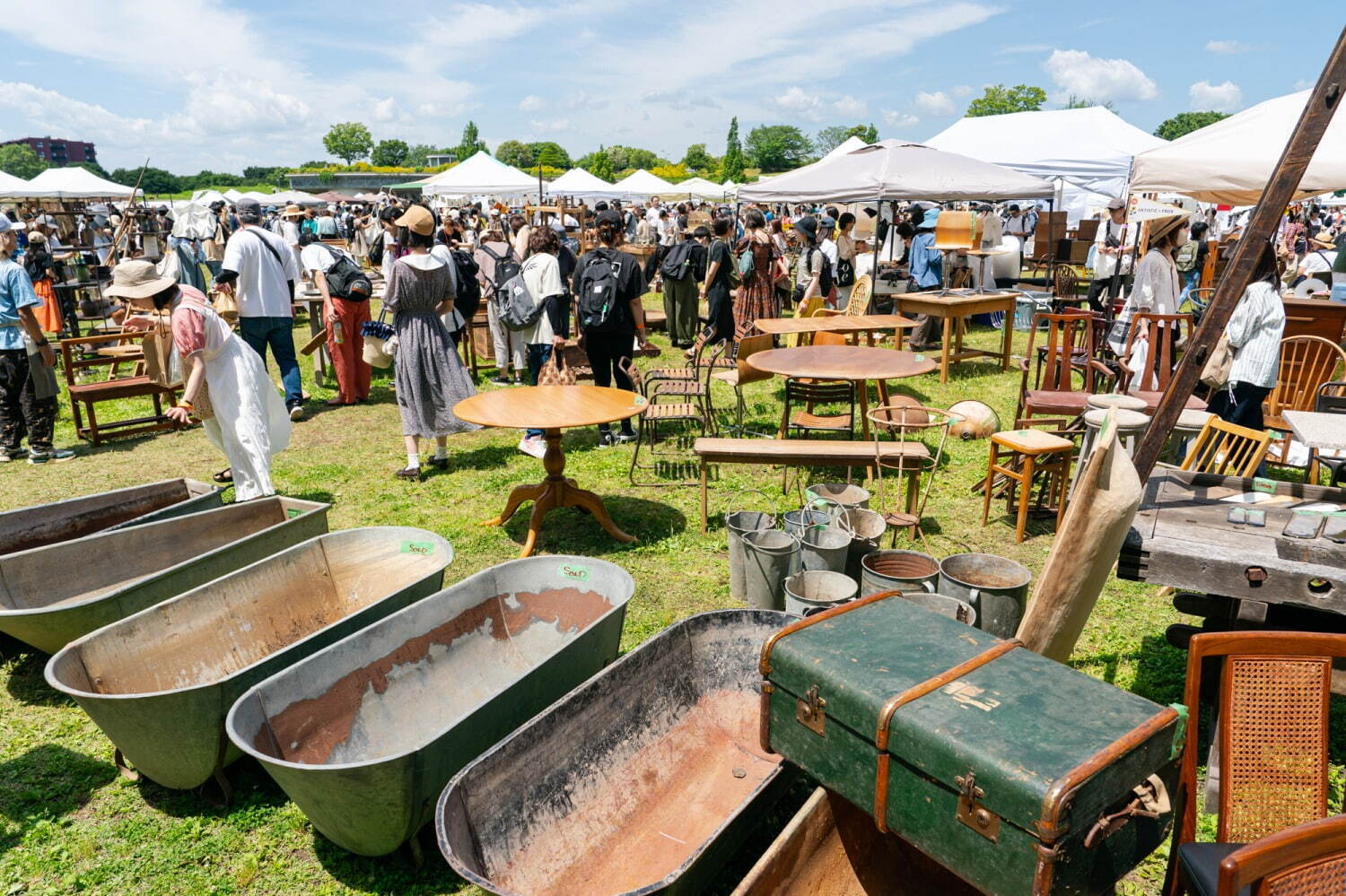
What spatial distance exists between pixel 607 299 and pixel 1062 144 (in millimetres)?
9245

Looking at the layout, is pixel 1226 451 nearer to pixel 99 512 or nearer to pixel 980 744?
pixel 980 744

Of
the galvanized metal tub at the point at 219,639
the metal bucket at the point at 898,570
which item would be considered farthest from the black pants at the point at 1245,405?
the galvanized metal tub at the point at 219,639

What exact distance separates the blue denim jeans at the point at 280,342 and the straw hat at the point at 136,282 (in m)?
2.70

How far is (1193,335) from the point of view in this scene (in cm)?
342

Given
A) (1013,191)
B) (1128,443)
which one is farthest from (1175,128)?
(1128,443)

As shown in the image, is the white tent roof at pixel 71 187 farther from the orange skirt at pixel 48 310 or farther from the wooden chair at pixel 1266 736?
the wooden chair at pixel 1266 736

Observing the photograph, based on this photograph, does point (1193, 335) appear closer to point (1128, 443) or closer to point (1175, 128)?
point (1128, 443)

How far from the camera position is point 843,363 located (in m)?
6.84

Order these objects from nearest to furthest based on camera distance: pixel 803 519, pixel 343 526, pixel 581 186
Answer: pixel 803 519 → pixel 343 526 → pixel 581 186

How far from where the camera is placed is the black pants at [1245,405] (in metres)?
5.88

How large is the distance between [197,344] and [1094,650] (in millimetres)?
5855

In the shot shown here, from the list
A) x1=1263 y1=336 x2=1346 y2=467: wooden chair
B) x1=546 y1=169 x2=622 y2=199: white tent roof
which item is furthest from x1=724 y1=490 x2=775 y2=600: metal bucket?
x1=546 y1=169 x2=622 y2=199: white tent roof

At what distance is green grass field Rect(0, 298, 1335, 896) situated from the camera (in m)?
3.12

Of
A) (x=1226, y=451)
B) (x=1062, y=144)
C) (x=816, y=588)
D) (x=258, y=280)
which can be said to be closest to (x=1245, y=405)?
(x=1226, y=451)
